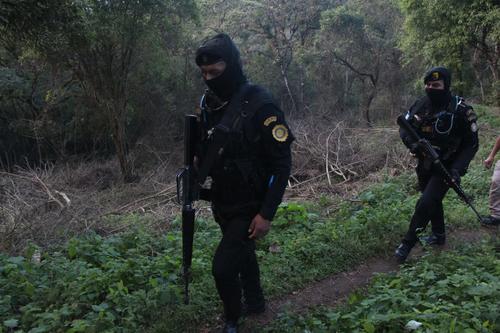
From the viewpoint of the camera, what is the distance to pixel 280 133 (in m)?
2.98

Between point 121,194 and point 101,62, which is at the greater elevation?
point 101,62

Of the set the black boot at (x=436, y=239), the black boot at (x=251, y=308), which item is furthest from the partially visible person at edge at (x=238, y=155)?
the black boot at (x=436, y=239)

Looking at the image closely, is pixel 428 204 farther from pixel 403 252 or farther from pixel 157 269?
pixel 157 269

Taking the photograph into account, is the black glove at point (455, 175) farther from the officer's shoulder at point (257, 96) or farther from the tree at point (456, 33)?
the tree at point (456, 33)

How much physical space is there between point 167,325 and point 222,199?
41.7 inches

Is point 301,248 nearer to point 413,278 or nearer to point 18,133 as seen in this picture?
point 413,278

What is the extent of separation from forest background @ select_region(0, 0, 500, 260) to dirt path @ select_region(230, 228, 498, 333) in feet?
9.92

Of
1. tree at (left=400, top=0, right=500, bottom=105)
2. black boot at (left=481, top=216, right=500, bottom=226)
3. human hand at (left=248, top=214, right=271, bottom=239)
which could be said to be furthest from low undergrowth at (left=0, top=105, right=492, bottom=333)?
tree at (left=400, top=0, right=500, bottom=105)

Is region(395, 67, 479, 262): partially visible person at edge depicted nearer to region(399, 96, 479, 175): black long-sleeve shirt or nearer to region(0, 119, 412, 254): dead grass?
region(399, 96, 479, 175): black long-sleeve shirt

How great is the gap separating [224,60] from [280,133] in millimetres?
614

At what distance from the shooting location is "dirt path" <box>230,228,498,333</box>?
3646mm

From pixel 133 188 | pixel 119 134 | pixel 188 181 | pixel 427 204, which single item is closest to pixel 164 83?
pixel 119 134

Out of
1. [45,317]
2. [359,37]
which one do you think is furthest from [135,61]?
[45,317]

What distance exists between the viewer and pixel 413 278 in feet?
12.5
